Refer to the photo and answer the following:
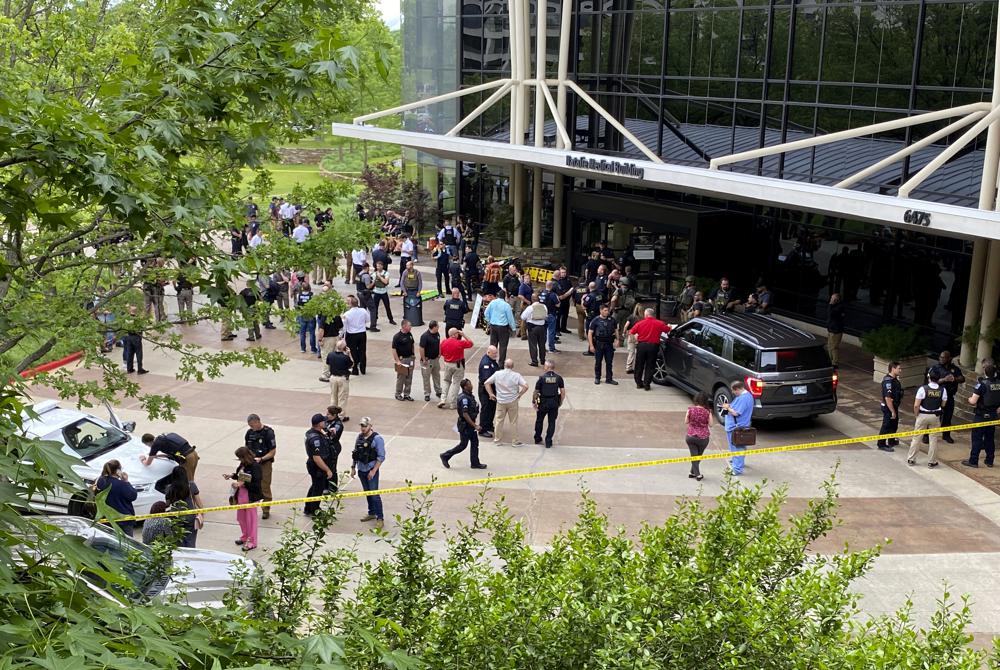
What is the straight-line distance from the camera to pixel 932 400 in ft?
50.6

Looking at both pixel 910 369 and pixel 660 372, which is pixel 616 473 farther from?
pixel 910 369

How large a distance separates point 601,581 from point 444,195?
30.0m

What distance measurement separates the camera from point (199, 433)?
1695 centimetres

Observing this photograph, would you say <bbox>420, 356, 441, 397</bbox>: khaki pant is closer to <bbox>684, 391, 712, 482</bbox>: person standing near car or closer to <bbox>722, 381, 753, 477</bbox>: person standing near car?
<bbox>684, 391, 712, 482</bbox>: person standing near car

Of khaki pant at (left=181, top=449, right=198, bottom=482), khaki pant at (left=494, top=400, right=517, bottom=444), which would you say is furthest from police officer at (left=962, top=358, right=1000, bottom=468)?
khaki pant at (left=181, top=449, right=198, bottom=482)

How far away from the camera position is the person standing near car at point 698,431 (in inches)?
587

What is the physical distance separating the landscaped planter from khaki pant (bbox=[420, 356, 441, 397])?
7965mm

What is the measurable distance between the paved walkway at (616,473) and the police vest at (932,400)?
89 cm

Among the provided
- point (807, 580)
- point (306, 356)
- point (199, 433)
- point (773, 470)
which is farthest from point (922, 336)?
point (807, 580)

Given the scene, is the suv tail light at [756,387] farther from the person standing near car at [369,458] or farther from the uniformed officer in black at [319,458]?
the uniformed officer in black at [319,458]

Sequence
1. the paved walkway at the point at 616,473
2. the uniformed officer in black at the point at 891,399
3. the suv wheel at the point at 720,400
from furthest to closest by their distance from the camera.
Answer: the suv wheel at the point at 720,400 → the uniformed officer in black at the point at 891,399 → the paved walkway at the point at 616,473

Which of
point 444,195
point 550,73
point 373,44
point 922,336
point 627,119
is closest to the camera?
point 373,44

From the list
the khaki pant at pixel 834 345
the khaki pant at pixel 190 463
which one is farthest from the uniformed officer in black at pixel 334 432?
the khaki pant at pixel 834 345

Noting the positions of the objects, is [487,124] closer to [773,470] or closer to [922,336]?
[922,336]
